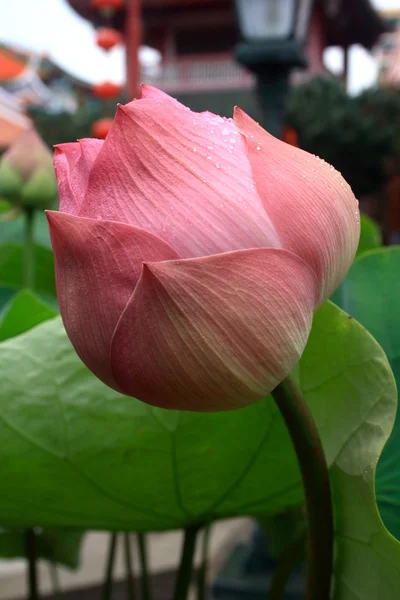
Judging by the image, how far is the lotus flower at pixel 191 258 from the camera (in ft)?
0.55

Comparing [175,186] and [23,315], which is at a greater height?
[175,186]

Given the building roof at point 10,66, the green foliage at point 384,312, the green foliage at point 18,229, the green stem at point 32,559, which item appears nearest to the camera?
the green foliage at point 384,312

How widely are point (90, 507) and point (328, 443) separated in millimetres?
103

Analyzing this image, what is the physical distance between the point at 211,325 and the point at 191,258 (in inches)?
0.6

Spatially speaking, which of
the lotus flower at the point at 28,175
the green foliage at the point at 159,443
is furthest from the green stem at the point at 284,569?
the lotus flower at the point at 28,175

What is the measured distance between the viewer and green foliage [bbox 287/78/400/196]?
660 cm

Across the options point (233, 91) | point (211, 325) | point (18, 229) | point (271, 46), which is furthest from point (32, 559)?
Result: point (233, 91)

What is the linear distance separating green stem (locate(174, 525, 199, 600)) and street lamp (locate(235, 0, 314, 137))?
165cm

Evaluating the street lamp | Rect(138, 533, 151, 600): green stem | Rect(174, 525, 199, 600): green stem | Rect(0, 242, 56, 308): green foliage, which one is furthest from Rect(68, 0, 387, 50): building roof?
Rect(174, 525, 199, 600): green stem

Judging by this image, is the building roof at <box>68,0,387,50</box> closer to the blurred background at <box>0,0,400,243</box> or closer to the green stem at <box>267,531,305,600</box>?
the blurred background at <box>0,0,400,243</box>

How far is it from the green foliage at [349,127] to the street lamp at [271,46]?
15.2ft

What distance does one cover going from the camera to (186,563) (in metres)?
0.30

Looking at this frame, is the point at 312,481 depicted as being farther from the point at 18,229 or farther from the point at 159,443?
the point at 18,229

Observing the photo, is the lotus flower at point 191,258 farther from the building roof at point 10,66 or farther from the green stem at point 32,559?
the building roof at point 10,66
